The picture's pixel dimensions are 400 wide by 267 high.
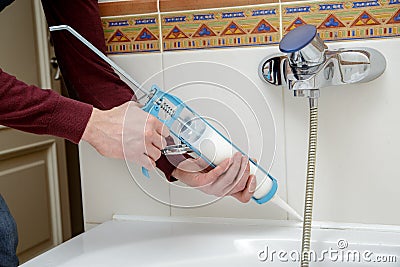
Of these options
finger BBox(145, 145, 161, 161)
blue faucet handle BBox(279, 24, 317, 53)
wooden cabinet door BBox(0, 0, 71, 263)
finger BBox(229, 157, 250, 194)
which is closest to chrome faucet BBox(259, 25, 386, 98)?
blue faucet handle BBox(279, 24, 317, 53)

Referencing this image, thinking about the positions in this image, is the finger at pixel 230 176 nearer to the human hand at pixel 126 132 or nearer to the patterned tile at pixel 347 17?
the human hand at pixel 126 132

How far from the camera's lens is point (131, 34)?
107 centimetres

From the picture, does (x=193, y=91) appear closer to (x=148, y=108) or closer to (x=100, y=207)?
(x=148, y=108)

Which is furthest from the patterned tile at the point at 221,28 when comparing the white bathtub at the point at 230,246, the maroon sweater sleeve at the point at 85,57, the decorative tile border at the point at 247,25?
the white bathtub at the point at 230,246

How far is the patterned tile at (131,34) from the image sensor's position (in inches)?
41.7

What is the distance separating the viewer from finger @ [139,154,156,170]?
0.86 meters

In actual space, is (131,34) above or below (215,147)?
above

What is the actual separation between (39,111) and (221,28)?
382 millimetres

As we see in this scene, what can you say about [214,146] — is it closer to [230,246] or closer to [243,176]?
[243,176]

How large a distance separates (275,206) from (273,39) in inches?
12.3

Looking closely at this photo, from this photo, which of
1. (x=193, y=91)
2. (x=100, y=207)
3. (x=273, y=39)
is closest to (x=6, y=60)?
(x=100, y=207)

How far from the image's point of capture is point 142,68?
3.53 ft

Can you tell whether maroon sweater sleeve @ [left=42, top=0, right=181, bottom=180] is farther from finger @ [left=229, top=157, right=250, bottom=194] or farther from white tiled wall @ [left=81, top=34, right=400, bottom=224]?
finger @ [left=229, top=157, right=250, bottom=194]

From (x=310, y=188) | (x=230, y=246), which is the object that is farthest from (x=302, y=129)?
(x=230, y=246)
